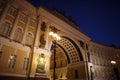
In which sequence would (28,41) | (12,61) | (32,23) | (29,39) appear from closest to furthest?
1. (12,61)
2. (28,41)
3. (29,39)
4. (32,23)

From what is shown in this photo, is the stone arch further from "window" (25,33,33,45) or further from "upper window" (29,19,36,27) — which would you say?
"window" (25,33,33,45)

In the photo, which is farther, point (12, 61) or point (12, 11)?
point (12, 11)

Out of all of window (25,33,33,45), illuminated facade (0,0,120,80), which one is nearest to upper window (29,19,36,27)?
illuminated facade (0,0,120,80)

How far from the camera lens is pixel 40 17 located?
1917cm

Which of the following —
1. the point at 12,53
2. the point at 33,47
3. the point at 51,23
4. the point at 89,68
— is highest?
the point at 51,23

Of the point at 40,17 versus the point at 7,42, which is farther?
the point at 40,17

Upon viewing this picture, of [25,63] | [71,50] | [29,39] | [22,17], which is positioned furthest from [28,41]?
[71,50]

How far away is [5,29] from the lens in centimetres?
1438

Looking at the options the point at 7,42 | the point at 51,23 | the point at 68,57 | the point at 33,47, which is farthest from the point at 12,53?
the point at 68,57

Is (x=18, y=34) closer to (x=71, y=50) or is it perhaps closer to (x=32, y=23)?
(x=32, y=23)

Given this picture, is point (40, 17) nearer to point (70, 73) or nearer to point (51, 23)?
point (51, 23)

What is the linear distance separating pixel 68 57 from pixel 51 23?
14.1 meters

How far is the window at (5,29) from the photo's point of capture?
13.9m

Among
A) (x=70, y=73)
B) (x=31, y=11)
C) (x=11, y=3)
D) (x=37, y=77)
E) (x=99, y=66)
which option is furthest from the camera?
(x=99, y=66)
